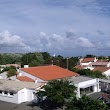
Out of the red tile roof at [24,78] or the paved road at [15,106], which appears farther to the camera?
the red tile roof at [24,78]

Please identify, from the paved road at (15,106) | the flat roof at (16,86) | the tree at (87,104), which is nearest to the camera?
the tree at (87,104)

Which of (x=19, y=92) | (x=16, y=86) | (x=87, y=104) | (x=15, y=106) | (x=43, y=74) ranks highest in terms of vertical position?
(x=43, y=74)

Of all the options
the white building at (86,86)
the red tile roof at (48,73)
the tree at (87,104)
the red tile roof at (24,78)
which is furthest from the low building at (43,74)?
the tree at (87,104)

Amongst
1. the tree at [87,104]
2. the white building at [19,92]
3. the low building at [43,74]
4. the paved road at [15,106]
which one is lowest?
the paved road at [15,106]

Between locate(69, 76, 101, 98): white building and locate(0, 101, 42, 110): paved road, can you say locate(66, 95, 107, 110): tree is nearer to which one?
locate(0, 101, 42, 110): paved road

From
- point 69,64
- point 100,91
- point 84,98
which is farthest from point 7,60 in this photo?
point 84,98

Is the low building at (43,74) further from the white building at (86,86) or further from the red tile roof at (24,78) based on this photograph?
the white building at (86,86)

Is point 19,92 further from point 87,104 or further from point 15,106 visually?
point 87,104

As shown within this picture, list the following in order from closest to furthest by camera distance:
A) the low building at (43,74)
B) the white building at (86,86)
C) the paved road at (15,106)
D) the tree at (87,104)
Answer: the tree at (87,104), the paved road at (15,106), the white building at (86,86), the low building at (43,74)

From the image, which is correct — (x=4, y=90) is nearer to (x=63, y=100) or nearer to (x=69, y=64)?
(x=63, y=100)

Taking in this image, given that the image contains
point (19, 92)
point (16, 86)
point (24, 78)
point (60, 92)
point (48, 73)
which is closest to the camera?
point (60, 92)

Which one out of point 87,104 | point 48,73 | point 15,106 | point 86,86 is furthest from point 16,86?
point 87,104
